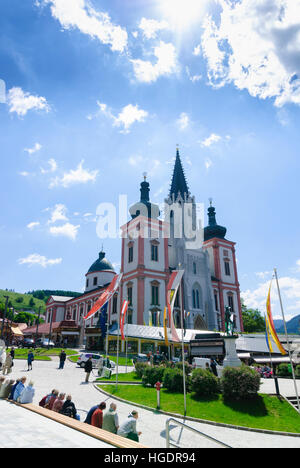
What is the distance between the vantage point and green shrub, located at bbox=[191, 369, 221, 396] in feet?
50.3

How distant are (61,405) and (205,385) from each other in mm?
8218

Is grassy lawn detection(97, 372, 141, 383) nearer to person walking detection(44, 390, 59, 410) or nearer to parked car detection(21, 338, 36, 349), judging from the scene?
person walking detection(44, 390, 59, 410)

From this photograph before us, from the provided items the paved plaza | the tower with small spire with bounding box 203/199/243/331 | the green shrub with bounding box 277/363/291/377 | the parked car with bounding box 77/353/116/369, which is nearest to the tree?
the tower with small spire with bounding box 203/199/243/331

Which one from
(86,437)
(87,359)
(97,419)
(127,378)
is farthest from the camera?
(87,359)

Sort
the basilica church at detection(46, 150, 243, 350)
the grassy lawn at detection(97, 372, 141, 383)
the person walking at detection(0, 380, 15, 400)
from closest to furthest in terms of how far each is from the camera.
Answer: the person walking at detection(0, 380, 15, 400) → the grassy lawn at detection(97, 372, 141, 383) → the basilica church at detection(46, 150, 243, 350)

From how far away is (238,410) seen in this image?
1331cm

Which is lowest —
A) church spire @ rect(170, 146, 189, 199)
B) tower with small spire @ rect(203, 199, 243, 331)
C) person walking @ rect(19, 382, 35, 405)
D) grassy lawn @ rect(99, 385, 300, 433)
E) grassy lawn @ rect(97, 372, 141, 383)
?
grassy lawn @ rect(99, 385, 300, 433)

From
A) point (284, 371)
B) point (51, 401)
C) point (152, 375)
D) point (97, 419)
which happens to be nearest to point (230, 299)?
point (284, 371)

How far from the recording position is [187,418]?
40.6 ft

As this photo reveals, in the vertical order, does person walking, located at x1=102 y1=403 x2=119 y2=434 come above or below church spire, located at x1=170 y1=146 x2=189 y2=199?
below

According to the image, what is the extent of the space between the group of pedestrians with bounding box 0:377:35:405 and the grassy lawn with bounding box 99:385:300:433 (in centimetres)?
562

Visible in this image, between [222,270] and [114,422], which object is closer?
[114,422]

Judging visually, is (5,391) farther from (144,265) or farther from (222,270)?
(222,270)

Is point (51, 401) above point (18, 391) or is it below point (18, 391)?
below
